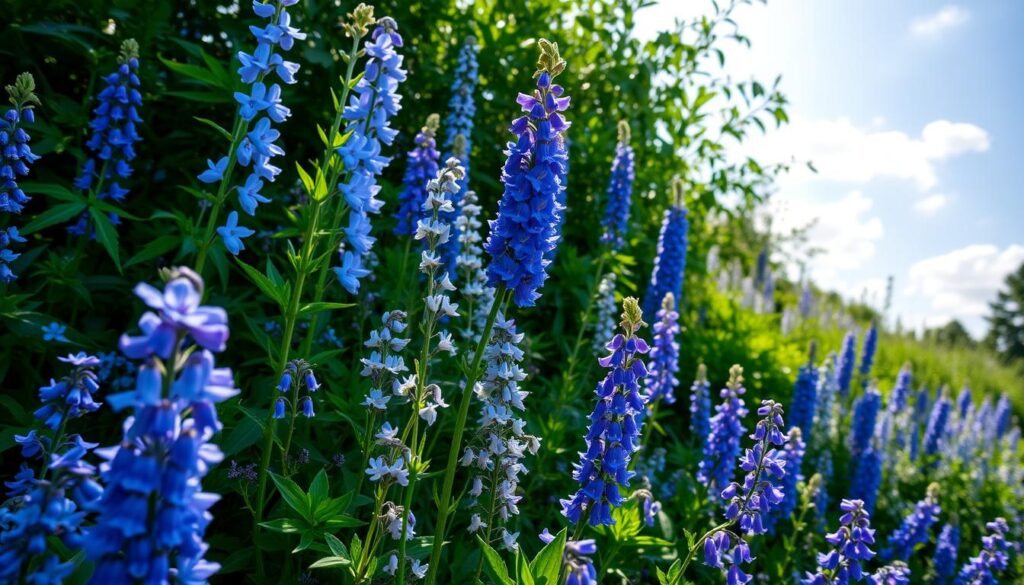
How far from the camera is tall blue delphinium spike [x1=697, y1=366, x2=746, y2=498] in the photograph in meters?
4.05

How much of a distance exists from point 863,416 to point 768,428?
17.9 feet

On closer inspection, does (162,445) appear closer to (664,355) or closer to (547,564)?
(547,564)

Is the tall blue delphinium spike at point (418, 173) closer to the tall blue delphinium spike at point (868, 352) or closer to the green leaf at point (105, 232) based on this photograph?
the green leaf at point (105, 232)

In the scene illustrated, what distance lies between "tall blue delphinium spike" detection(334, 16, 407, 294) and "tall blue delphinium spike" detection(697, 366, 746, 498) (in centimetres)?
235

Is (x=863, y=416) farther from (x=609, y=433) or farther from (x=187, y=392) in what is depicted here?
(x=187, y=392)

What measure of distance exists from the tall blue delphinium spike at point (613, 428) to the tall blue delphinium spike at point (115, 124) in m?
3.03

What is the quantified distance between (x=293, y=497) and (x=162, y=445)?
115cm

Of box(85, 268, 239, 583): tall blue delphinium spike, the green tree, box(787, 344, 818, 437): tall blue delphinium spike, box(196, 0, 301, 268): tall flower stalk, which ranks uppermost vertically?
the green tree

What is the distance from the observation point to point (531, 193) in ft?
7.67

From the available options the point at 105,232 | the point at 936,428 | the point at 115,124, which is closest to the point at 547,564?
the point at 105,232

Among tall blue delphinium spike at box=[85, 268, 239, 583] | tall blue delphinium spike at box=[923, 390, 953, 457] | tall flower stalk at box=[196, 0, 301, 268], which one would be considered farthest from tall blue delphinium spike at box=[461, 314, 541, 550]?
tall blue delphinium spike at box=[923, 390, 953, 457]

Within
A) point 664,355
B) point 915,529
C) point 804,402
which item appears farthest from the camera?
point 804,402

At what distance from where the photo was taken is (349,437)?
378 centimetres

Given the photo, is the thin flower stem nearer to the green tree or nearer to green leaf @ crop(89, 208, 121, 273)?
green leaf @ crop(89, 208, 121, 273)
